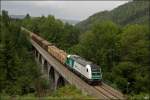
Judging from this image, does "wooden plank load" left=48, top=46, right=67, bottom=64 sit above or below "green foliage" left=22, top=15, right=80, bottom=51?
below


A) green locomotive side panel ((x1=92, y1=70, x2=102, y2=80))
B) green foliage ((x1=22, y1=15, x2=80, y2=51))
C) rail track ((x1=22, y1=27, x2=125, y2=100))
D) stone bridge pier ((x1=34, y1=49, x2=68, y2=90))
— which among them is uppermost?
green foliage ((x1=22, y1=15, x2=80, y2=51))

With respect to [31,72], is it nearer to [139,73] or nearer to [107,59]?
[107,59]

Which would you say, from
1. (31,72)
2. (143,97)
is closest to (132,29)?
(31,72)

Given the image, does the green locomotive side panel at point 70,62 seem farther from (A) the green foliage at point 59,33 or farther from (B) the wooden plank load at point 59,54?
(A) the green foliage at point 59,33

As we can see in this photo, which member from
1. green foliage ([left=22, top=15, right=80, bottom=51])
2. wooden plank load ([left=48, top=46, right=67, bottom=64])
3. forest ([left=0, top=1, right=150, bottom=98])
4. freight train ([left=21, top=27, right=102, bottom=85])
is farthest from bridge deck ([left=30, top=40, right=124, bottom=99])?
green foliage ([left=22, top=15, right=80, bottom=51])

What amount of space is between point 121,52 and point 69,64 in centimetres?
1384

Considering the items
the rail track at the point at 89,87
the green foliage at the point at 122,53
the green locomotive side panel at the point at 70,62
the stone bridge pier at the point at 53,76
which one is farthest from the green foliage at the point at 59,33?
the green locomotive side panel at the point at 70,62

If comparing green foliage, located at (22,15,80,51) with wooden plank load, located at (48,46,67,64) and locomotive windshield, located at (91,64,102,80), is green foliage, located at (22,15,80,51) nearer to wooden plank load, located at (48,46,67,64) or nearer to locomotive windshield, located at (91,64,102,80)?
wooden plank load, located at (48,46,67,64)

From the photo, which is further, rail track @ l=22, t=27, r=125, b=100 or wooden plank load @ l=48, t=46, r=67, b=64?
wooden plank load @ l=48, t=46, r=67, b=64

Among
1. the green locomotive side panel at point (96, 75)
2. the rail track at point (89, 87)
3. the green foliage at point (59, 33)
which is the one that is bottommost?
the rail track at point (89, 87)

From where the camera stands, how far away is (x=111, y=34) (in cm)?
8119

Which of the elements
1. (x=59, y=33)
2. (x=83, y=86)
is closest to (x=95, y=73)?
(x=83, y=86)

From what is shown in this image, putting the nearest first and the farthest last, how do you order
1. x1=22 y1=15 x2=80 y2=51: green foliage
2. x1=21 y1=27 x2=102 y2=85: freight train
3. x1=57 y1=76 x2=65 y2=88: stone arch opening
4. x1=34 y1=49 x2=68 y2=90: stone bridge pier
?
x1=21 y1=27 x2=102 y2=85: freight train → x1=57 y1=76 x2=65 y2=88: stone arch opening → x1=34 y1=49 x2=68 y2=90: stone bridge pier → x1=22 y1=15 x2=80 y2=51: green foliage

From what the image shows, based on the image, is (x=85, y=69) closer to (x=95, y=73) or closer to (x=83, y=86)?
(x=95, y=73)
